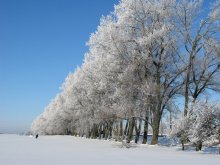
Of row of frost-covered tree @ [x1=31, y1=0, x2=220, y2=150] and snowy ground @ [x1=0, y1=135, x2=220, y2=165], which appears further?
row of frost-covered tree @ [x1=31, y1=0, x2=220, y2=150]

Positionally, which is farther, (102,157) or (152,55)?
(152,55)

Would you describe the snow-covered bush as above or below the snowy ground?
above

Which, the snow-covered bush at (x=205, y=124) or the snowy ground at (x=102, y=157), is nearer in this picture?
the snowy ground at (x=102, y=157)

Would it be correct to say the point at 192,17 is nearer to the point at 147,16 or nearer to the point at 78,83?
the point at 147,16

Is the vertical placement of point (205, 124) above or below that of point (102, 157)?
above

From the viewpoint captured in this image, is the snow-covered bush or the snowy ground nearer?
the snowy ground

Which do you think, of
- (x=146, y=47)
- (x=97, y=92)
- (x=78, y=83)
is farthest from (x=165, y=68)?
(x=78, y=83)

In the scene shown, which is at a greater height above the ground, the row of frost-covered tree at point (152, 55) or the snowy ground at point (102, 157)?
the row of frost-covered tree at point (152, 55)

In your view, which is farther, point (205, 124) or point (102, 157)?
point (205, 124)

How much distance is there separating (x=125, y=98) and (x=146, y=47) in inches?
217

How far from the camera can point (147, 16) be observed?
38.5 meters

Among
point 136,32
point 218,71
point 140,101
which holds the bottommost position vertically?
point 140,101

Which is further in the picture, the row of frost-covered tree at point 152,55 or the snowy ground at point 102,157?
the row of frost-covered tree at point 152,55

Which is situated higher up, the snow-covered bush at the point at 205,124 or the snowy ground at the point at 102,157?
the snow-covered bush at the point at 205,124
